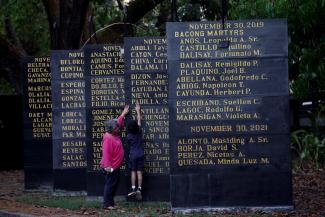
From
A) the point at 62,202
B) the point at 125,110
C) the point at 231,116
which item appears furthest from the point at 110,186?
the point at 231,116

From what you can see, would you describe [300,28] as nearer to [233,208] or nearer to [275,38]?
[275,38]

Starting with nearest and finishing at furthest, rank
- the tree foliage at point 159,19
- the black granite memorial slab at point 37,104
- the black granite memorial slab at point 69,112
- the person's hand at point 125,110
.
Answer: the tree foliage at point 159,19 < the person's hand at point 125,110 < the black granite memorial slab at point 69,112 < the black granite memorial slab at point 37,104

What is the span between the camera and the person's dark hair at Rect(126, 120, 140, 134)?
14.2 metres

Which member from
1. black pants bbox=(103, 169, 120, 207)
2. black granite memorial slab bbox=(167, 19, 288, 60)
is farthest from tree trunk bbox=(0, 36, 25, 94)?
black granite memorial slab bbox=(167, 19, 288, 60)

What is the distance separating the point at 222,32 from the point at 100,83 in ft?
11.2

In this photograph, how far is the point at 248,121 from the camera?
505 inches

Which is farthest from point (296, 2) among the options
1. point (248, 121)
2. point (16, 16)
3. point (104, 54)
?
point (16, 16)

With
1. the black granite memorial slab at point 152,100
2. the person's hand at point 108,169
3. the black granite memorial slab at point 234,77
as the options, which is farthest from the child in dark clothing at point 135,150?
the black granite memorial slab at point 234,77

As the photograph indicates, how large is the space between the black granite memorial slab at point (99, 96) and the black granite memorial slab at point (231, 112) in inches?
101

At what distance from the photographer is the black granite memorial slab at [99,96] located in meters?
15.2

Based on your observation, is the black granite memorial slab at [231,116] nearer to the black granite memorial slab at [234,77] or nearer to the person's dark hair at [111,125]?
the black granite memorial slab at [234,77]

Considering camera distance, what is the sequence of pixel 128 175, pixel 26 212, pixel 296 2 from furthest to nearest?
pixel 128 175, pixel 26 212, pixel 296 2

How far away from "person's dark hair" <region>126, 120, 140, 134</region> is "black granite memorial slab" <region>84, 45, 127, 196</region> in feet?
3.25

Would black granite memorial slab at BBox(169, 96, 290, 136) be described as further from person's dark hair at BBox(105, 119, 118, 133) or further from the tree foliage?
person's dark hair at BBox(105, 119, 118, 133)
